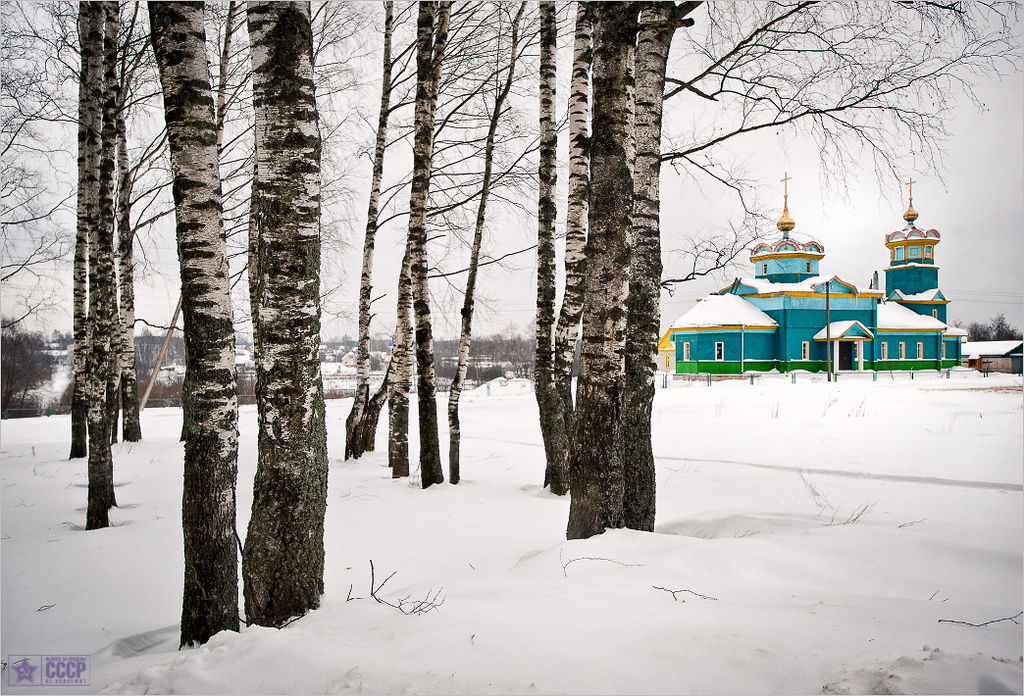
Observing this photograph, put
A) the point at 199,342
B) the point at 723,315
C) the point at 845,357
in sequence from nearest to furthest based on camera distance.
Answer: the point at 199,342 < the point at 723,315 < the point at 845,357

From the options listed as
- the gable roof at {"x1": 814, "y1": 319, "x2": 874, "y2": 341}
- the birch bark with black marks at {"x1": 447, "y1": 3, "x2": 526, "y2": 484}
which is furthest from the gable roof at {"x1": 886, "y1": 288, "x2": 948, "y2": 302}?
the birch bark with black marks at {"x1": 447, "y1": 3, "x2": 526, "y2": 484}

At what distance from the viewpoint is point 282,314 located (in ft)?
9.90

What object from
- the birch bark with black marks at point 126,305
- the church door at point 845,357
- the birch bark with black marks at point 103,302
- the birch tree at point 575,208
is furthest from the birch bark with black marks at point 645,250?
the church door at point 845,357

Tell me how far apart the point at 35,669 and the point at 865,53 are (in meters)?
7.68

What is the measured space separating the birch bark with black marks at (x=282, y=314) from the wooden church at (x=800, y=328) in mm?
32618

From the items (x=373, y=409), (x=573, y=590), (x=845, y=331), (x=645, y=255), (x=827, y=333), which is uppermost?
(x=845, y=331)

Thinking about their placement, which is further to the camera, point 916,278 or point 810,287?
point 916,278

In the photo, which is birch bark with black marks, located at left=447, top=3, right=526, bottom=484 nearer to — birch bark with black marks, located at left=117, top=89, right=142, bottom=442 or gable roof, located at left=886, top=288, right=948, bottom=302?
birch bark with black marks, located at left=117, top=89, right=142, bottom=442

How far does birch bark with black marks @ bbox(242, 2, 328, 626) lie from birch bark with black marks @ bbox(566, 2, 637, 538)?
6.11ft

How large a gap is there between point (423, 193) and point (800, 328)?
106 ft

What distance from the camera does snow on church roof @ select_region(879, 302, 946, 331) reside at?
3588cm

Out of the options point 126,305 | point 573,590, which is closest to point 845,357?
point 126,305

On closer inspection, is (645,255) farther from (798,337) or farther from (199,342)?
(798,337)

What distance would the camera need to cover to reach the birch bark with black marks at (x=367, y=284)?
31.6 ft
